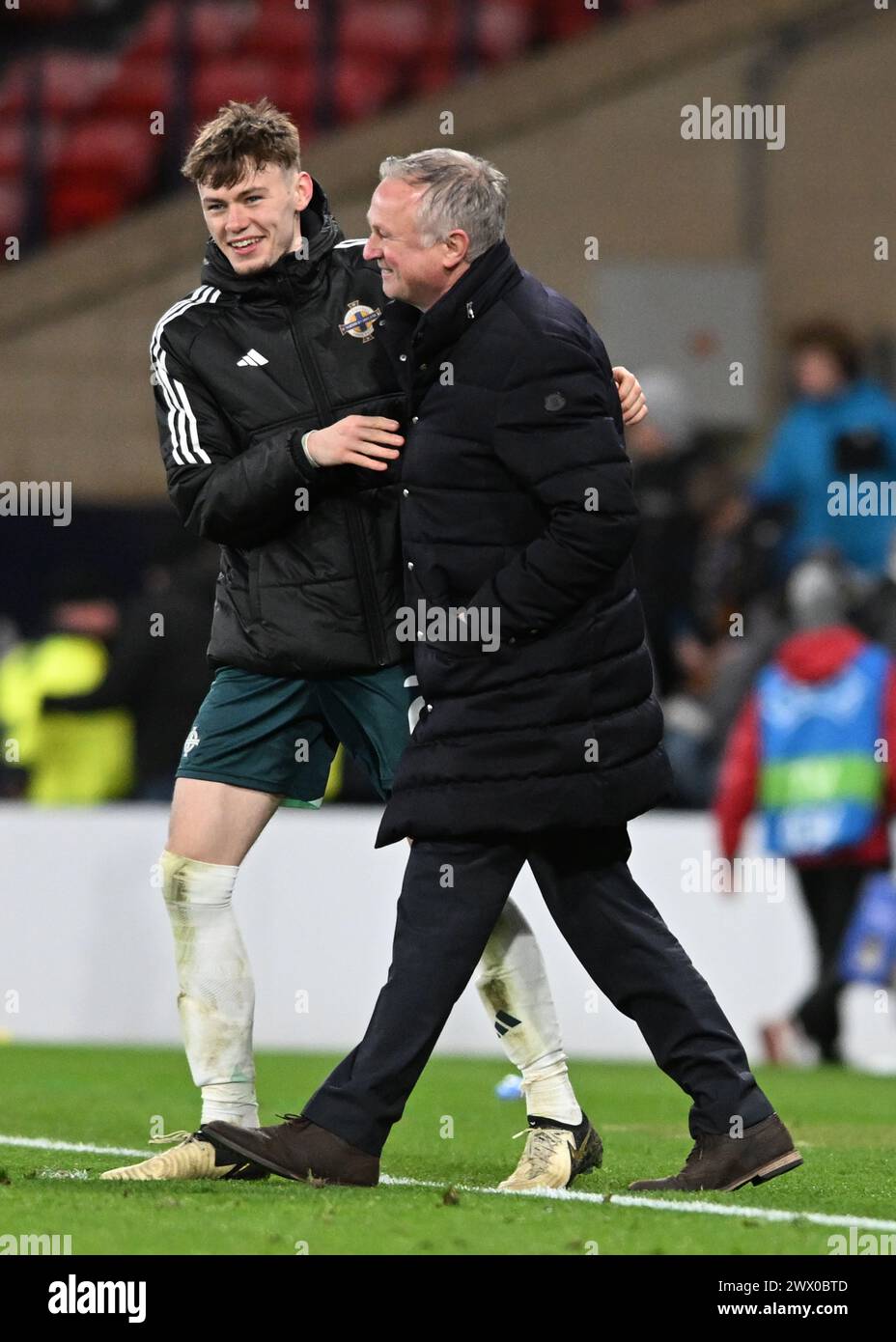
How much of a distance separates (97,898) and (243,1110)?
18.1 feet

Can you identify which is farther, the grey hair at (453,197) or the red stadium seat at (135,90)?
the red stadium seat at (135,90)

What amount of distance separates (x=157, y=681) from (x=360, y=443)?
21.9 feet

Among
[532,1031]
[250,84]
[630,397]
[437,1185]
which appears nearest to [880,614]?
[630,397]

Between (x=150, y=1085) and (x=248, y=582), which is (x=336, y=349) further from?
(x=150, y=1085)

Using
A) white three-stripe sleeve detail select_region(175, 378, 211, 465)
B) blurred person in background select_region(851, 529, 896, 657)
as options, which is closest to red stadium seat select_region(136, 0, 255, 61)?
blurred person in background select_region(851, 529, 896, 657)

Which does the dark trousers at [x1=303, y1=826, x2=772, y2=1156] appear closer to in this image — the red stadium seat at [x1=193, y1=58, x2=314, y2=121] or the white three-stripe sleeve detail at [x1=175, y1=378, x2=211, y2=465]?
the white three-stripe sleeve detail at [x1=175, y1=378, x2=211, y2=465]

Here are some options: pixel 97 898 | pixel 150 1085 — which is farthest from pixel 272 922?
pixel 150 1085

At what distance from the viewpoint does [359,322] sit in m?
5.46

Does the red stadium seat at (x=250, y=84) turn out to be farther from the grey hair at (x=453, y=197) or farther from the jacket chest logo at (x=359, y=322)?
the grey hair at (x=453, y=197)

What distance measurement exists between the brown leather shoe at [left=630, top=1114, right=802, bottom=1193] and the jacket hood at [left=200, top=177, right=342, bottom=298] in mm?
2074

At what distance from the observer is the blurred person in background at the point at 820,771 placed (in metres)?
10.3

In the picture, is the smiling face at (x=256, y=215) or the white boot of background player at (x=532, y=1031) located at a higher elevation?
A: the smiling face at (x=256, y=215)

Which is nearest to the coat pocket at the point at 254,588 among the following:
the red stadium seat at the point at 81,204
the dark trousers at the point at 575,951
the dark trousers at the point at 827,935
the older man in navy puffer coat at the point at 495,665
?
the older man in navy puffer coat at the point at 495,665
